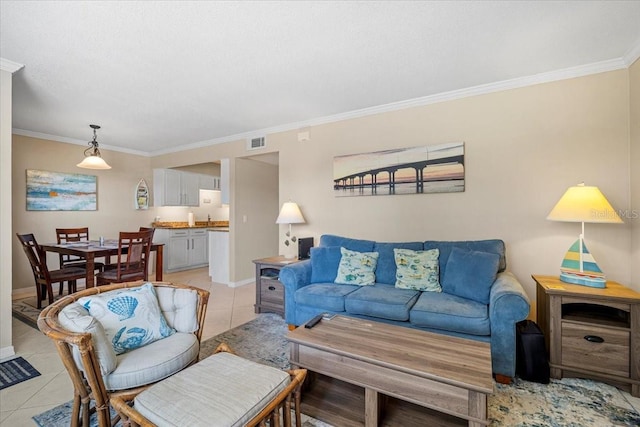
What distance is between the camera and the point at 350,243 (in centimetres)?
332

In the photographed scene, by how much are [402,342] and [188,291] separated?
4.60 feet

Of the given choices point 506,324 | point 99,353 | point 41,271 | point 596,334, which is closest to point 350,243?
point 506,324

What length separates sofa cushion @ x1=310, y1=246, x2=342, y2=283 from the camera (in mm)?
3119

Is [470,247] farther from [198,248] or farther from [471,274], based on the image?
[198,248]

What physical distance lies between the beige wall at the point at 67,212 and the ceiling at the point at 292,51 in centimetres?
132

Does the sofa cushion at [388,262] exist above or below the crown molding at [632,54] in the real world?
below

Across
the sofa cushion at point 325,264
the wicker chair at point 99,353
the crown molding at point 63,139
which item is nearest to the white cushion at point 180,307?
the wicker chair at point 99,353

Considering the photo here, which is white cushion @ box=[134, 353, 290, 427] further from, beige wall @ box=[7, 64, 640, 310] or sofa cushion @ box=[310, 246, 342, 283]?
beige wall @ box=[7, 64, 640, 310]

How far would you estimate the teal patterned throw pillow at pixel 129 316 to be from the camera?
1610mm

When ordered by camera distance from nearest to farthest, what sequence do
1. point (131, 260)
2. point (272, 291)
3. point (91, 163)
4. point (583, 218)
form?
point (583, 218), point (272, 291), point (131, 260), point (91, 163)

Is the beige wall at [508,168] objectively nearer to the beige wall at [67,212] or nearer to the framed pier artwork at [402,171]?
the framed pier artwork at [402,171]

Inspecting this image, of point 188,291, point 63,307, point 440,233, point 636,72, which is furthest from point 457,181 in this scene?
point 63,307

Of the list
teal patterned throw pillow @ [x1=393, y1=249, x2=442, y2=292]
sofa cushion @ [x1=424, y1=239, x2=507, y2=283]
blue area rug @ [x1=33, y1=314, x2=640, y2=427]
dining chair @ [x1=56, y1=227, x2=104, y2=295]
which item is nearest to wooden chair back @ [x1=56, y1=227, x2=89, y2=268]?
dining chair @ [x1=56, y1=227, x2=104, y2=295]

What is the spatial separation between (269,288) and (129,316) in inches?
74.5
